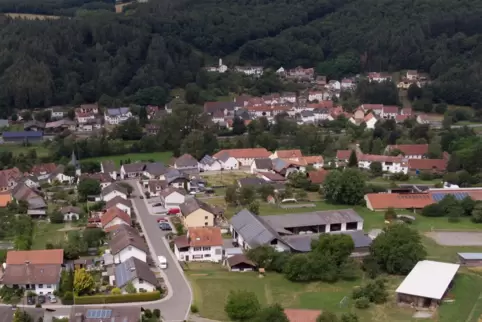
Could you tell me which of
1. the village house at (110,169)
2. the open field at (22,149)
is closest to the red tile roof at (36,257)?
the village house at (110,169)

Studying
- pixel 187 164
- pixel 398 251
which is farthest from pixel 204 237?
pixel 187 164

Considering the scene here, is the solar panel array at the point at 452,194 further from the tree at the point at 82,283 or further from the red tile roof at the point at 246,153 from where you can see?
the tree at the point at 82,283

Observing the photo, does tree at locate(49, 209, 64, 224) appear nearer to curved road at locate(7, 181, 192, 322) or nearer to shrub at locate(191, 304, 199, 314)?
curved road at locate(7, 181, 192, 322)

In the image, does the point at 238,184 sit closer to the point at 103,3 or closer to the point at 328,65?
the point at 328,65

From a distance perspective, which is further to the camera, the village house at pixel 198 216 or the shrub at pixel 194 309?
the village house at pixel 198 216

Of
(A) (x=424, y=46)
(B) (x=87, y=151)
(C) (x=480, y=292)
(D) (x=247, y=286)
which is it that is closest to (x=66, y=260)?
(D) (x=247, y=286)

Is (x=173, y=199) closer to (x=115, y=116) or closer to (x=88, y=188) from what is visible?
(x=88, y=188)

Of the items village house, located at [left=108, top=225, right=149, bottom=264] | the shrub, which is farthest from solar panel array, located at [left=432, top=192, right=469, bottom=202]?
the shrub
